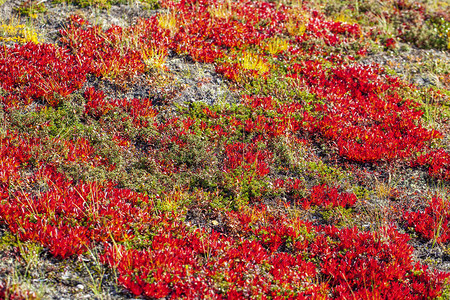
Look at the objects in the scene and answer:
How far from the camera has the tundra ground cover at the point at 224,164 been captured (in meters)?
5.44

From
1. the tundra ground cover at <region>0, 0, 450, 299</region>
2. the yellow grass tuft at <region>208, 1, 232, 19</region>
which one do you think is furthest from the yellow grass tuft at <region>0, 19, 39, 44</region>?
the yellow grass tuft at <region>208, 1, 232, 19</region>

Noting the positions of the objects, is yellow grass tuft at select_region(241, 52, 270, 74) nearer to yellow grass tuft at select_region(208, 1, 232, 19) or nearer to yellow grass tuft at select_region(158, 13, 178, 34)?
yellow grass tuft at select_region(158, 13, 178, 34)

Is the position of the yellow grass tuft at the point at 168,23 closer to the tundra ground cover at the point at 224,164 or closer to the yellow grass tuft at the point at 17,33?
the tundra ground cover at the point at 224,164

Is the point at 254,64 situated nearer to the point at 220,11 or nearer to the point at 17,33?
the point at 220,11

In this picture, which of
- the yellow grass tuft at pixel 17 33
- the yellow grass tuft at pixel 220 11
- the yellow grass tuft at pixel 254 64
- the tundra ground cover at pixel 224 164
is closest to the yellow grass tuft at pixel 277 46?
the tundra ground cover at pixel 224 164

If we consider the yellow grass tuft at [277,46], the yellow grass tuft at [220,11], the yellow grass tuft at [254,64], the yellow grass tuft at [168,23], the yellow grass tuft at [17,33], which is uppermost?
the yellow grass tuft at [220,11]

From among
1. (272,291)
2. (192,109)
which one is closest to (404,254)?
(272,291)

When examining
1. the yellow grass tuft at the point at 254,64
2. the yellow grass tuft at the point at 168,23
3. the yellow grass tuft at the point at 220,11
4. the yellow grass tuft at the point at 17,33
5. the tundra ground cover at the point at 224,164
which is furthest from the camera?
the yellow grass tuft at the point at 220,11

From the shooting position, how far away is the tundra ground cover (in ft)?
17.8

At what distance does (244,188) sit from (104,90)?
399cm

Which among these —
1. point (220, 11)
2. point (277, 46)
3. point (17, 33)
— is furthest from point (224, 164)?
point (17, 33)

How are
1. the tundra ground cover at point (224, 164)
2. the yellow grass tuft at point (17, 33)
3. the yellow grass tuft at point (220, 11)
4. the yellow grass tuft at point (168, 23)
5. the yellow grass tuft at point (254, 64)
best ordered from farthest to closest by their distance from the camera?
the yellow grass tuft at point (220, 11) → the yellow grass tuft at point (168, 23) → the yellow grass tuft at point (254, 64) → the yellow grass tuft at point (17, 33) → the tundra ground cover at point (224, 164)

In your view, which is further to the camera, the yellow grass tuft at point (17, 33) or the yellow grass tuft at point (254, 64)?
the yellow grass tuft at point (254, 64)

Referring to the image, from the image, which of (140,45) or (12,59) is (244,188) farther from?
(12,59)
